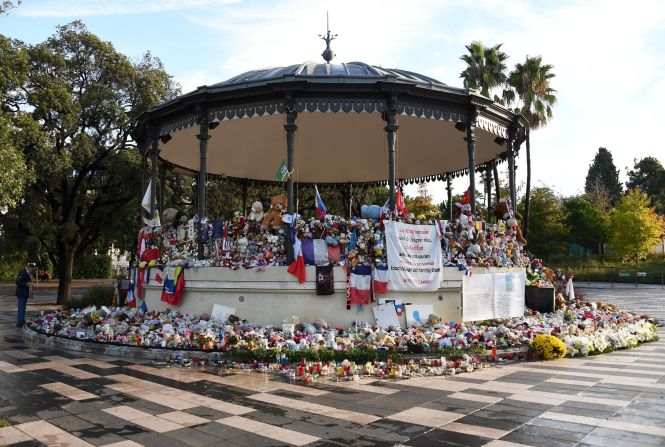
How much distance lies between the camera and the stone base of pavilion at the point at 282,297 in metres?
11.6

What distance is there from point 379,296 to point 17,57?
15352 millimetres

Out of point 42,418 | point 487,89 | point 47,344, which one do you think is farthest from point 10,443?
point 487,89

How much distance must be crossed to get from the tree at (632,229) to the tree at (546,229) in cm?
501

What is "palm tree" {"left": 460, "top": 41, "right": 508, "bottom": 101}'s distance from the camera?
28.0m

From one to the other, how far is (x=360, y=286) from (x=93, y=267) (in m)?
45.1

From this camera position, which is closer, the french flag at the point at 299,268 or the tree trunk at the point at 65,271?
the french flag at the point at 299,268

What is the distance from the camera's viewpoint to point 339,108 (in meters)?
12.5

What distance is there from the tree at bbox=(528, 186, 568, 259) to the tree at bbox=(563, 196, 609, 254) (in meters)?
5.69

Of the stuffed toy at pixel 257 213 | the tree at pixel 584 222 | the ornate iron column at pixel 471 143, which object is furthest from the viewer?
the tree at pixel 584 222

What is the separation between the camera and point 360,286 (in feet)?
38.1

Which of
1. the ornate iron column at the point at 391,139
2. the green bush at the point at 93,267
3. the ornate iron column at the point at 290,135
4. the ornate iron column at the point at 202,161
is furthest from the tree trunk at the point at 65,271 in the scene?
the green bush at the point at 93,267

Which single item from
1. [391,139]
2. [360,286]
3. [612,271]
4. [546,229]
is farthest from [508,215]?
[546,229]

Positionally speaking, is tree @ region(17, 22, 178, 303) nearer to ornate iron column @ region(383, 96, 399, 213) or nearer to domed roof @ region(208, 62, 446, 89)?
domed roof @ region(208, 62, 446, 89)

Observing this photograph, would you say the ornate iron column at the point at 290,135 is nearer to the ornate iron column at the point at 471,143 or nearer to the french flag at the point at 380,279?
the french flag at the point at 380,279
